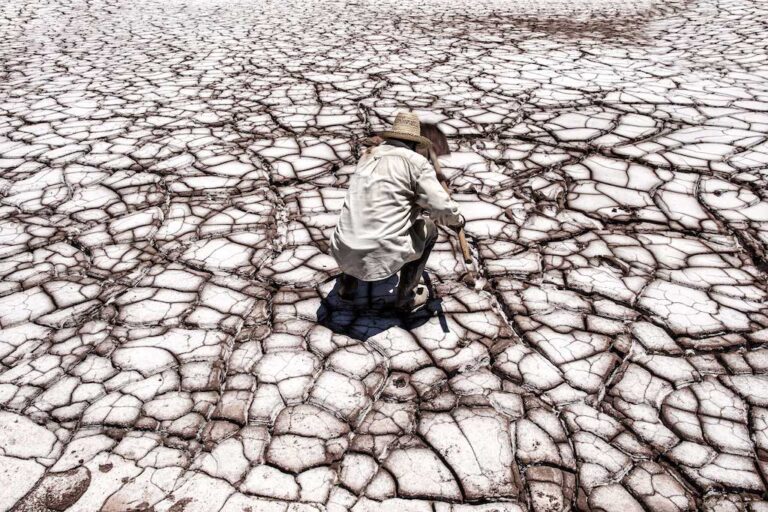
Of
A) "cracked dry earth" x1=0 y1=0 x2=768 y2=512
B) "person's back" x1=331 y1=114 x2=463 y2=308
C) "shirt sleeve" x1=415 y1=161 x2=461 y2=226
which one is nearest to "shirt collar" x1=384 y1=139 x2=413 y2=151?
"person's back" x1=331 y1=114 x2=463 y2=308

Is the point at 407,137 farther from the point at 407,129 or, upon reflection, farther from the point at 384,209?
the point at 384,209

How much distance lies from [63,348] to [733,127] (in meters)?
4.79

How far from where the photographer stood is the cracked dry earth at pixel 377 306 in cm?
190

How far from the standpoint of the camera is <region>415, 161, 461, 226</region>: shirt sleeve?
2344mm

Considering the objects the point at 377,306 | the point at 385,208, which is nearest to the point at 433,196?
the point at 385,208

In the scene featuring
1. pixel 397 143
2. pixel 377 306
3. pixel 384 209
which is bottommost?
pixel 377 306

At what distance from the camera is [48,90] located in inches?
221

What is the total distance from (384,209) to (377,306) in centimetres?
57

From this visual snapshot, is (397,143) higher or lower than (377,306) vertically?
higher

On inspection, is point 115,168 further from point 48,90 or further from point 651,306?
point 651,306

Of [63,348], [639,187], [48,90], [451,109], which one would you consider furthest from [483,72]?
[63,348]

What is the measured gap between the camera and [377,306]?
2.71m

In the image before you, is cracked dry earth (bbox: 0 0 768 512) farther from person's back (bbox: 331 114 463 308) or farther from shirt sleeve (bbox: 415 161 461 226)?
shirt sleeve (bbox: 415 161 461 226)

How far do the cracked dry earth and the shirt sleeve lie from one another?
1.71 feet
